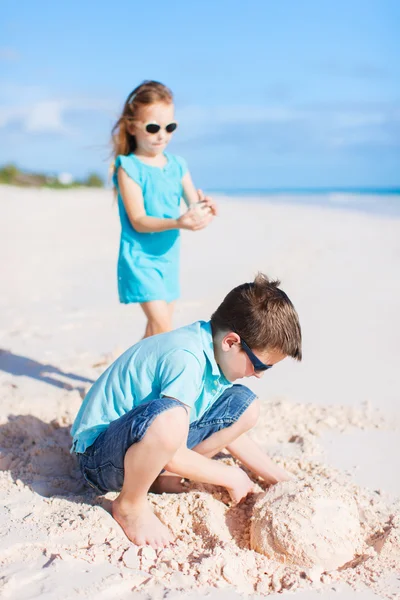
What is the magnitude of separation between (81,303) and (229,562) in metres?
4.08

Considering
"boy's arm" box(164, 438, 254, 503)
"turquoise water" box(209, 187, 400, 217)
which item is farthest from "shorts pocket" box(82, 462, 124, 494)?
"turquoise water" box(209, 187, 400, 217)

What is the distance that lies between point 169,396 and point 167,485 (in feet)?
1.93

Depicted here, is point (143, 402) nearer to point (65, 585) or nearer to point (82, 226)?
point (65, 585)

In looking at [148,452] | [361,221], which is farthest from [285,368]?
[361,221]

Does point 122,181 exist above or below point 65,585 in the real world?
above

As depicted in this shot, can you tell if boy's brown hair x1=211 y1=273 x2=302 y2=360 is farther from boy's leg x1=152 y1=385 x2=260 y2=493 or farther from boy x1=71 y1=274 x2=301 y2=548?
boy's leg x1=152 y1=385 x2=260 y2=493

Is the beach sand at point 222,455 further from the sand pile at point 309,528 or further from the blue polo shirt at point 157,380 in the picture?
the blue polo shirt at point 157,380

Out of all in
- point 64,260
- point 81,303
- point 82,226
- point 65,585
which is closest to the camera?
point 65,585

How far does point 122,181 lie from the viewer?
135 inches

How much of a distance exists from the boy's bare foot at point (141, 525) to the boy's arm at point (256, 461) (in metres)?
0.51

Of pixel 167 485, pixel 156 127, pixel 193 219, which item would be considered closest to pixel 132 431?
pixel 167 485

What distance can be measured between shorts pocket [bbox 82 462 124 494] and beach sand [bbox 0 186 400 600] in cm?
8

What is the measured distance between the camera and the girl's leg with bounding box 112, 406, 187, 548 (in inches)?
79.9

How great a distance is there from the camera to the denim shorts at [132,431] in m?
2.06
